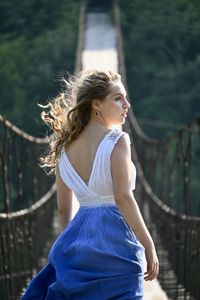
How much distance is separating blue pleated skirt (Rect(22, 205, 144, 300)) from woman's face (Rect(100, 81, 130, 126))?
264 mm

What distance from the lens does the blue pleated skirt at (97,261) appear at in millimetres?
3219

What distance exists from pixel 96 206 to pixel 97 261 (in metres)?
0.18

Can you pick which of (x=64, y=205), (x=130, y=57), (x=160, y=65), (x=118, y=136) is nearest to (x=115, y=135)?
(x=118, y=136)

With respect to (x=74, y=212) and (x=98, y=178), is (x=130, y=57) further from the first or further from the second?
(x=98, y=178)

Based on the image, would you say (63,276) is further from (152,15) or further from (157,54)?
(157,54)

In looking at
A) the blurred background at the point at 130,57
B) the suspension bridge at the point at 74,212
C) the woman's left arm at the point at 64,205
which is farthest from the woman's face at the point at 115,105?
the blurred background at the point at 130,57

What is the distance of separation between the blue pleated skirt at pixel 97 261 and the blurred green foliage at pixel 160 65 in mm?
32525

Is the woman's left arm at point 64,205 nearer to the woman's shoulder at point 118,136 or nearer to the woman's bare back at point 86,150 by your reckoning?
the woman's bare back at point 86,150

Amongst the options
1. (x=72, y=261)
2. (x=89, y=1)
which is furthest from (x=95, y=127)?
(x=89, y=1)

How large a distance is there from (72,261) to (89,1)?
88.9ft

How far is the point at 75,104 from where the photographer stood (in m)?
3.44

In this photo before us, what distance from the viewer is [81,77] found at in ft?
11.1

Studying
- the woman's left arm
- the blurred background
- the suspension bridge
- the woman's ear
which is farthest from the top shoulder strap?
the blurred background

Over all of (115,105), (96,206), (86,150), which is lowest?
(96,206)
